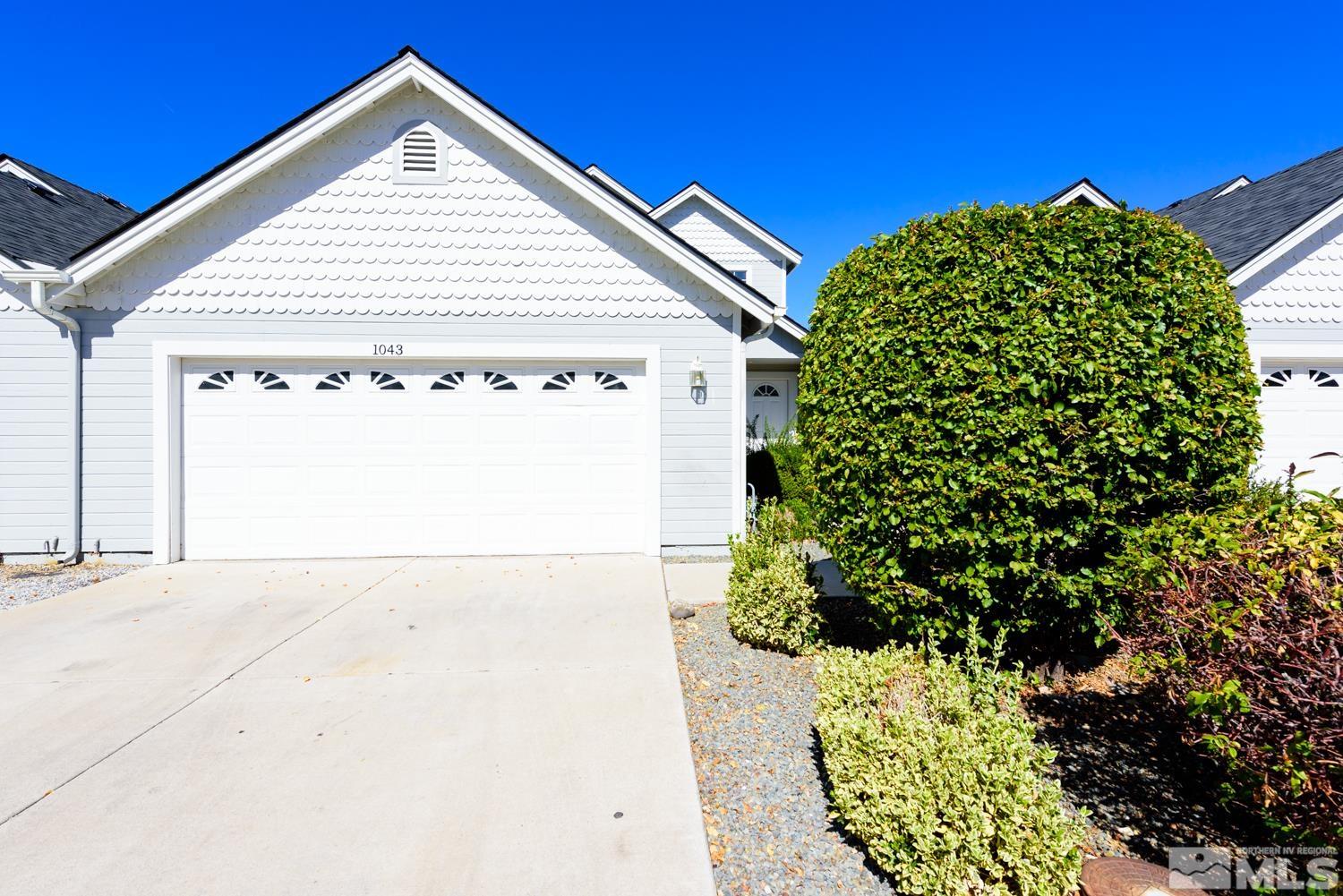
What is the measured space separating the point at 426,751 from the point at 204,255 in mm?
6916

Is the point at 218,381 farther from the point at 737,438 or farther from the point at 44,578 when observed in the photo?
the point at 737,438

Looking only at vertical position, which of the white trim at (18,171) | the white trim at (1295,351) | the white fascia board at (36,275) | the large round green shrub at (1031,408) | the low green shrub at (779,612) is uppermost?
the white trim at (18,171)

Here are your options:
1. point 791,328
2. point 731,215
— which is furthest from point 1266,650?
point 731,215

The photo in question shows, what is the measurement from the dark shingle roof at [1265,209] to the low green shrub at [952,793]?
8374 millimetres

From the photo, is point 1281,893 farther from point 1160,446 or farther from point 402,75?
point 402,75

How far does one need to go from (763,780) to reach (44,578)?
8.03m

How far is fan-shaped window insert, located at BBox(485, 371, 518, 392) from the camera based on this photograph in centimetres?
771

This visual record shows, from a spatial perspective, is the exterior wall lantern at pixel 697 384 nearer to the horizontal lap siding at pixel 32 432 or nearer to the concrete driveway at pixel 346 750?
the concrete driveway at pixel 346 750

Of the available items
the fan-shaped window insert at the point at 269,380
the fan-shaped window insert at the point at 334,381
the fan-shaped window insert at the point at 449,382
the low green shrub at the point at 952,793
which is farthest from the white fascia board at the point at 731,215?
the low green shrub at the point at 952,793

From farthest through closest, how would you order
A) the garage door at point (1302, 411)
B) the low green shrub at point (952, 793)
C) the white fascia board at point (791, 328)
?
the white fascia board at point (791, 328)
the garage door at point (1302, 411)
the low green shrub at point (952, 793)

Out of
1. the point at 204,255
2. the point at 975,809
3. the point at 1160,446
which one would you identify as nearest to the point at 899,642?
the point at 1160,446

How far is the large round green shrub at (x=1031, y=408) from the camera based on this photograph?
11.0 feet

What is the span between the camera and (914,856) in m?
2.28

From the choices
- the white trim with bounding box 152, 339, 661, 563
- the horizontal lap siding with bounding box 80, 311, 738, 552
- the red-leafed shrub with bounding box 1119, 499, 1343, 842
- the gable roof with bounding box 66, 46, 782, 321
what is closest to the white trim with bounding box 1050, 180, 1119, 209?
the gable roof with bounding box 66, 46, 782, 321
